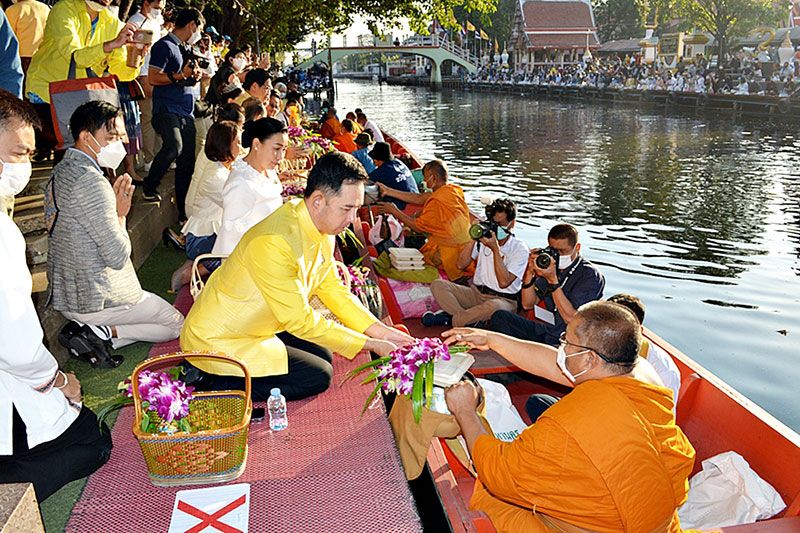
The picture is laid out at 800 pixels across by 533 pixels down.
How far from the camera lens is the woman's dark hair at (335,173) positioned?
127 inches

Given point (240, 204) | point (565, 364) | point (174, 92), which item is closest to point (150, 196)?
point (174, 92)

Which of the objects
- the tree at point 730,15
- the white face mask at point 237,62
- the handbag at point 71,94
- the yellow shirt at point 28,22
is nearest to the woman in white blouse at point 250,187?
the handbag at point 71,94

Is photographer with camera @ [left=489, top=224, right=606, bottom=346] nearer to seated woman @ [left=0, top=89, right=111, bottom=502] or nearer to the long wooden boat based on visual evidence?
the long wooden boat

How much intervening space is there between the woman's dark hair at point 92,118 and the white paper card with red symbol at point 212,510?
7.46 ft

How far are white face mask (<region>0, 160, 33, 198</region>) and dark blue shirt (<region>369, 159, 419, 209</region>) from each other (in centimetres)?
576

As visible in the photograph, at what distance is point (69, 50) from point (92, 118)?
6.95 ft

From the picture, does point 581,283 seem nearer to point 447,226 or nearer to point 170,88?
point 447,226

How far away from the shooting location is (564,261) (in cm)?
473

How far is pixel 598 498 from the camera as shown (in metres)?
2.38

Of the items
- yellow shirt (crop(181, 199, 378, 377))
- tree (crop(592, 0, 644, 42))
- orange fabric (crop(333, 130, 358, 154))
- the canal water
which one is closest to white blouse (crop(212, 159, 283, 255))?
yellow shirt (crop(181, 199, 378, 377))

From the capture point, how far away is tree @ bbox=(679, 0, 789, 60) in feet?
111

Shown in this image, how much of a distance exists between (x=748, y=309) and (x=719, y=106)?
2462 cm

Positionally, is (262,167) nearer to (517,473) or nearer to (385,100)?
(517,473)

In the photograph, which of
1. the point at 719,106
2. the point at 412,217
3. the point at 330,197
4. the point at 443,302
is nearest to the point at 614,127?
the point at 719,106
